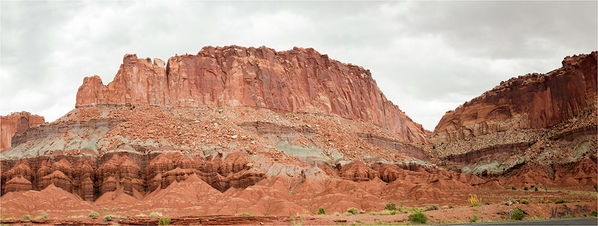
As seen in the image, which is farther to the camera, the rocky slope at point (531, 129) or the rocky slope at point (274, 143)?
the rocky slope at point (531, 129)

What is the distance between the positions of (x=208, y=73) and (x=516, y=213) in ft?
291

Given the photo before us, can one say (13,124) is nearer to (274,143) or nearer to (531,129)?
(274,143)

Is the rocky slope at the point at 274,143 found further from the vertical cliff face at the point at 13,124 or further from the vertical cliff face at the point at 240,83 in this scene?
the vertical cliff face at the point at 13,124

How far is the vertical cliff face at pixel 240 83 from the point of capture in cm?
11556

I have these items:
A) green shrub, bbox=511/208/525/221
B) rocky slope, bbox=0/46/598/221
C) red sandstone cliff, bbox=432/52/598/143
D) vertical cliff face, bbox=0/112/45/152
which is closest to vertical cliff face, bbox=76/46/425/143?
rocky slope, bbox=0/46/598/221

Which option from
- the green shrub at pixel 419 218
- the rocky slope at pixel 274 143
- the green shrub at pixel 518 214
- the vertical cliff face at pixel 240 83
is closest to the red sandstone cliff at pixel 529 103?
the rocky slope at pixel 274 143

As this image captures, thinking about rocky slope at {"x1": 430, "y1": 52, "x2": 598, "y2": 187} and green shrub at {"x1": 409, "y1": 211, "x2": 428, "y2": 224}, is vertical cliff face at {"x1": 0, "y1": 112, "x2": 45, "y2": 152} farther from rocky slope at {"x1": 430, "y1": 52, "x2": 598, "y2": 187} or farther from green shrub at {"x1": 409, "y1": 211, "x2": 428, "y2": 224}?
green shrub at {"x1": 409, "y1": 211, "x2": 428, "y2": 224}

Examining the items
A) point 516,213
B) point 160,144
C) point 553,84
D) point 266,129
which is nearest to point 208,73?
point 266,129

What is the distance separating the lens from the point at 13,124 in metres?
159

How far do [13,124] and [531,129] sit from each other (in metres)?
130

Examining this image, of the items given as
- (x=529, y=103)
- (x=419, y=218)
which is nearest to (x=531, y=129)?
Result: (x=529, y=103)

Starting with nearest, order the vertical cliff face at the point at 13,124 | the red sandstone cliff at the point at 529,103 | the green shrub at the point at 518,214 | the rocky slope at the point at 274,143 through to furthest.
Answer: the green shrub at the point at 518,214
the rocky slope at the point at 274,143
the red sandstone cliff at the point at 529,103
the vertical cliff face at the point at 13,124

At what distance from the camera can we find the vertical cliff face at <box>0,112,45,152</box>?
15612 centimetres

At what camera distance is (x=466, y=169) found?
134125 millimetres
